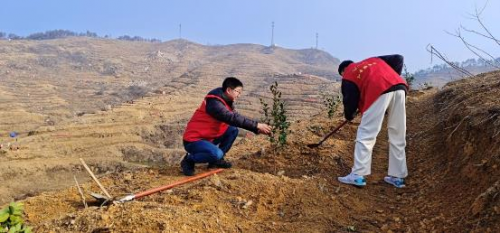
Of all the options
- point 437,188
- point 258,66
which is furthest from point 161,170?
point 258,66

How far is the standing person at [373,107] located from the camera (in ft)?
13.4

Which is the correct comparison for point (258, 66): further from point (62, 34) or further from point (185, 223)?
point (62, 34)

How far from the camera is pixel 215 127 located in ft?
16.3

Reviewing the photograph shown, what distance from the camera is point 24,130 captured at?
25.1m

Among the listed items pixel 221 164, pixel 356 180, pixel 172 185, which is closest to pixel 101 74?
pixel 221 164

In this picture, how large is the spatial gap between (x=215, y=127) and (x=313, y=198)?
5.14 feet

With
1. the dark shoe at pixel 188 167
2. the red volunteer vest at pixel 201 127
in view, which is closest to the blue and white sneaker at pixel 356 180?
the red volunteer vest at pixel 201 127

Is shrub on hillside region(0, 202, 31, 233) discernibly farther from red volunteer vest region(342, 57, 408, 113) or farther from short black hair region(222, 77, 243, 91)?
red volunteer vest region(342, 57, 408, 113)

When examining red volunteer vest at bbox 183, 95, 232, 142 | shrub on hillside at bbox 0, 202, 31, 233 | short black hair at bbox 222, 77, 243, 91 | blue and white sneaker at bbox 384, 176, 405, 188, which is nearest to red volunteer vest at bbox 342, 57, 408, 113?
blue and white sneaker at bbox 384, 176, 405, 188

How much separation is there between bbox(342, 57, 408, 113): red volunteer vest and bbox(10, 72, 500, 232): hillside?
92 centimetres

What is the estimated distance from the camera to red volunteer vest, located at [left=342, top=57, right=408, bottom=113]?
4.09 m

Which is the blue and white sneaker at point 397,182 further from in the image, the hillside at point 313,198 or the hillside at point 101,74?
the hillside at point 101,74

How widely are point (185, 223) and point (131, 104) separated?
27.8m

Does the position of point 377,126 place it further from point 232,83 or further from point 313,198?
point 232,83
